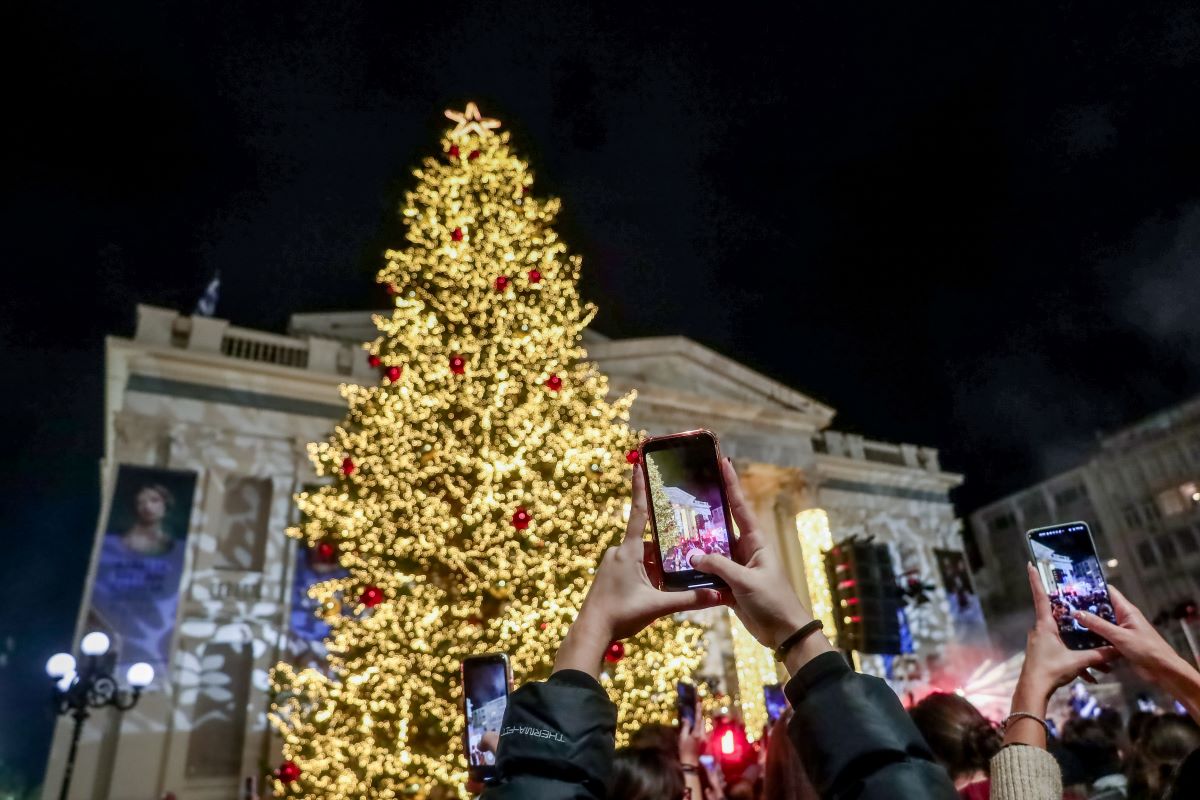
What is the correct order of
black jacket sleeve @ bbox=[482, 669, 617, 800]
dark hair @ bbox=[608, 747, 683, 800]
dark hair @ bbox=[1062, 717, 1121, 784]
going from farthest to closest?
dark hair @ bbox=[1062, 717, 1121, 784], dark hair @ bbox=[608, 747, 683, 800], black jacket sleeve @ bbox=[482, 669, 617, 800]

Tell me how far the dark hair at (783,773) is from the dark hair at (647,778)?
1.28 feet

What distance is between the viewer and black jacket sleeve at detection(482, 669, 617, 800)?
1293 mm

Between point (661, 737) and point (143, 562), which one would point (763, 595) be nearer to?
point (661, 737)

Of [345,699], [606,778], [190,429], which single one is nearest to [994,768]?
[606,778]

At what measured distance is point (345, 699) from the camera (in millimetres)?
8508

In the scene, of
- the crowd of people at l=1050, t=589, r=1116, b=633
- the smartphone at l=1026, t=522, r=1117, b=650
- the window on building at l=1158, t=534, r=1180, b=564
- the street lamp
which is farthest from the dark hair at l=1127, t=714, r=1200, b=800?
the window on building at l=1158, t=534, r=1180, b=564

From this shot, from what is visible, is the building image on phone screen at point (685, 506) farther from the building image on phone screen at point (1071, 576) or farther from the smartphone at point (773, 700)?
the smartphone at point (773, 700)

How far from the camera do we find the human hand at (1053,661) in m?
2.10

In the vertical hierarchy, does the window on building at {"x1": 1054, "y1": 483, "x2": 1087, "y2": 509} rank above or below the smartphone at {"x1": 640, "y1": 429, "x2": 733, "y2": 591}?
above

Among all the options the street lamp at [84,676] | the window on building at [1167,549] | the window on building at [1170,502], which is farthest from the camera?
the window on building at [1167,549]

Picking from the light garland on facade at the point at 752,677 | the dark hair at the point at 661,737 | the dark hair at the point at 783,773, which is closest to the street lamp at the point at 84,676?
the dark hair at the point at 661,737

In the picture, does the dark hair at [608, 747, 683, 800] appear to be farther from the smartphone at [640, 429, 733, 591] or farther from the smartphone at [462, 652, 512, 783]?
the smartphone at [462, 652, 512, 783]

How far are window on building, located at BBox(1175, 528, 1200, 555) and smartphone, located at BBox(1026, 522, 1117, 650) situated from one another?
174 feet

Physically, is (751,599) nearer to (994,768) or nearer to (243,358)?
(994,768)
